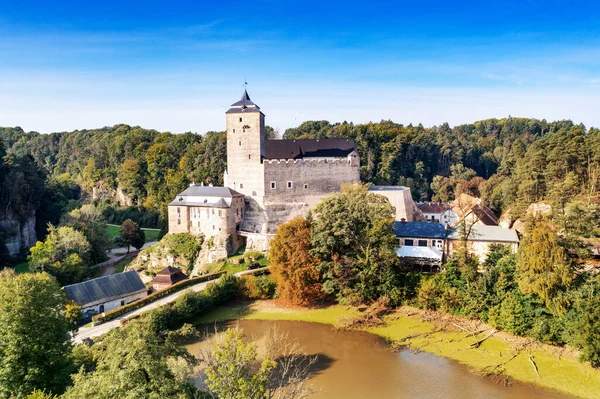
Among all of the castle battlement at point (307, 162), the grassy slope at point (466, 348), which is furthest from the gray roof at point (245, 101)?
the grassy slope at point (466, 348)

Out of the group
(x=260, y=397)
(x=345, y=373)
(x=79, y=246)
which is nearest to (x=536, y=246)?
(x=345, y=373)

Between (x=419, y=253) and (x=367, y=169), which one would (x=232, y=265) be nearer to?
(x=419, y=253)

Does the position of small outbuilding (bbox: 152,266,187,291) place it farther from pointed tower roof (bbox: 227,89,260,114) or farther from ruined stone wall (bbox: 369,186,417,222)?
ruined stone wall (bbox: 369,186,417,222)

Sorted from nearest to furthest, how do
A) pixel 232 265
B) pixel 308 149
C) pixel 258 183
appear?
pixel 232 265 → pixel 258 183 → pixel 308 149

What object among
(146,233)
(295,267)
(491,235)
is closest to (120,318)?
(295,267)

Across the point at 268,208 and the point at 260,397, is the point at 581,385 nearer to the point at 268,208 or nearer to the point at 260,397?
the point at 260,397
